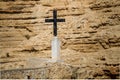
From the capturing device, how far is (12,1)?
16.8 meters

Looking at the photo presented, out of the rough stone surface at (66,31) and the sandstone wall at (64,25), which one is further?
the sandstone wall at (64,25)

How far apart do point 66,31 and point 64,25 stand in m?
0.41

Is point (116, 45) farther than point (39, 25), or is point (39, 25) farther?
point (39, 25)

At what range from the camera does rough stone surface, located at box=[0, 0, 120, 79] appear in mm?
14188

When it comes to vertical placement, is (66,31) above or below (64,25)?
below

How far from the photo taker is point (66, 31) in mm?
15648

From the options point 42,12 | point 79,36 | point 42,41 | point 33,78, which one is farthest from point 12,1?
point 33,78

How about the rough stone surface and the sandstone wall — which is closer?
the rough stone surface

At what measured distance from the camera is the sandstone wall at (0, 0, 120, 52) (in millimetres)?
15031

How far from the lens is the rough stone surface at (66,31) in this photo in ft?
46.5

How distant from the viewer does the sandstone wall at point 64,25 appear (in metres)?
15.0

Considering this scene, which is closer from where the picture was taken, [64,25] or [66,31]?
[66,31]

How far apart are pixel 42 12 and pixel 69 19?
1.42 m

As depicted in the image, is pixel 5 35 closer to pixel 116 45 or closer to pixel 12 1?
pixel 12 1
